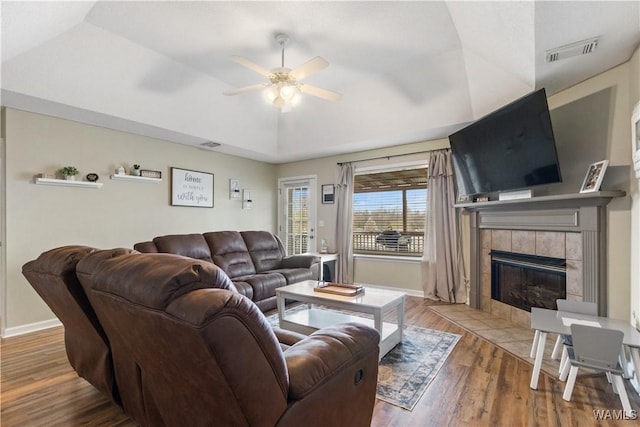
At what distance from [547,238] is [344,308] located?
2.26 metres

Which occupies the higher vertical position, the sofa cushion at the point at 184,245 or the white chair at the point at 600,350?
the sofa cushion at the point at 184,245

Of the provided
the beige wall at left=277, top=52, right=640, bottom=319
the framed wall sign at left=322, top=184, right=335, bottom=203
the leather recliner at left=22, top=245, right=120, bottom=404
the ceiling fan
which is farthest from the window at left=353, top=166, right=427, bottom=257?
the leather recliner at left=22, top=245, right=120, bottom=404

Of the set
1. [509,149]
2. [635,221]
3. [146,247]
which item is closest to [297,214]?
[146,247]

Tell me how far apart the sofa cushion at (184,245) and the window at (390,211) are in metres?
2.80

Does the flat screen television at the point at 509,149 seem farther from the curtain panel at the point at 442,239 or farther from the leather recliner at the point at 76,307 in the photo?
the leather recliner at the point at 76,307

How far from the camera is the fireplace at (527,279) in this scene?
305 cm

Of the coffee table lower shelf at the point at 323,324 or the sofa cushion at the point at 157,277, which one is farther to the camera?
the coffee table lower shelf at the point at 323,324

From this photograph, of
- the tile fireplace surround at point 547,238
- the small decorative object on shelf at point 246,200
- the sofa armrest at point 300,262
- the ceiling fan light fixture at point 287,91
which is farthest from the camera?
the small decorative object on shelf at point 246,200

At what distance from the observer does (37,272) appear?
1.71 meters

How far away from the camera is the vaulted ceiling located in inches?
93.3

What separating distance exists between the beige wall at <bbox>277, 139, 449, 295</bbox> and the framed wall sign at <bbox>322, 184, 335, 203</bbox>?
78mm

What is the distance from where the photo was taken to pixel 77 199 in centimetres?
372

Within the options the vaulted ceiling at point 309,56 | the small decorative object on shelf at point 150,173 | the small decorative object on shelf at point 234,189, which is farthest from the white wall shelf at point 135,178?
the small decorative object on shelf at point 234,189

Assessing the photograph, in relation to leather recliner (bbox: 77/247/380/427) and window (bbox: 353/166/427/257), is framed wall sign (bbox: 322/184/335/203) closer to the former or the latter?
window (bbox: 353/166/427/257)
